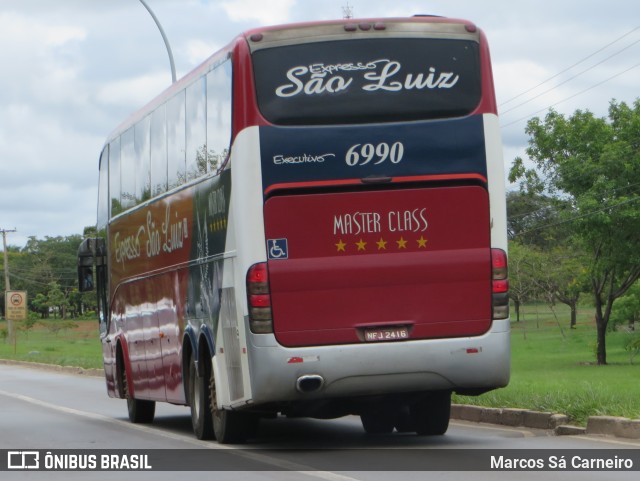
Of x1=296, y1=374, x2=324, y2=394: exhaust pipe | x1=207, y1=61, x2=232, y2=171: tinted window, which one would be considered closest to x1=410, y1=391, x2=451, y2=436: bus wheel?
x1=296, y1=374, x2=324, y2=394: exhaust pipe

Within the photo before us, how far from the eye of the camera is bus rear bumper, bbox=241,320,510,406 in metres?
13.1

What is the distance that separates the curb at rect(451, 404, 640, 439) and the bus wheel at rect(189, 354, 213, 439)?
3591 mm

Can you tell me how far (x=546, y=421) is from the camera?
15.7 m

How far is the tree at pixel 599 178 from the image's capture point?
144 feet

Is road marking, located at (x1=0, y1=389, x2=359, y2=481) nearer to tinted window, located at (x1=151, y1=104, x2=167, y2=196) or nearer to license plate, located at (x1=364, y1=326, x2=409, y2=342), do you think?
license plate, located at (x1=364, y1=326, x2=409, y2=342)

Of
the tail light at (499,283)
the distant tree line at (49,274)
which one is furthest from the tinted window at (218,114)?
the distant tree line at (49,274)

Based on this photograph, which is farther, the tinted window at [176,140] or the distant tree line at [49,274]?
the distant tree line at [49,274]

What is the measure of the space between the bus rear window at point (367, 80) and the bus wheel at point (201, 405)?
12.1ft

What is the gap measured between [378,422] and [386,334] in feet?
10.4

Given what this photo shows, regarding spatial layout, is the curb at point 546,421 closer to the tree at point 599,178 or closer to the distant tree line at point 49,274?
the tree at point 599,178

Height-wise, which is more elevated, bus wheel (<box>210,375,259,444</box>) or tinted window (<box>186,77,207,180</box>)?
tinted window (<box>186,77,207,180</box>)

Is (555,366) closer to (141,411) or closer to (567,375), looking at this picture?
(567,375)

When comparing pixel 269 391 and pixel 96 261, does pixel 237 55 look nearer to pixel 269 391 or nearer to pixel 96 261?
pixel 269 391
